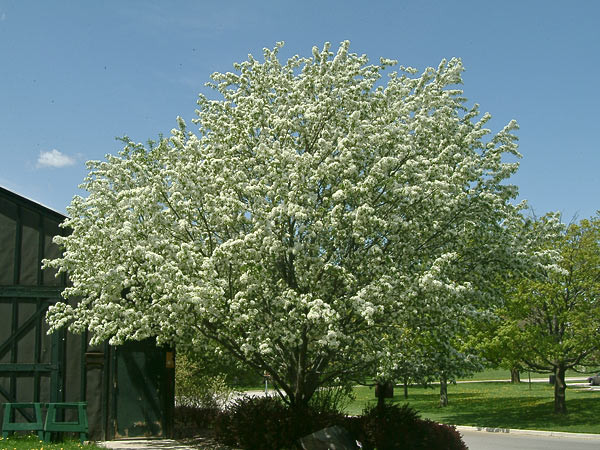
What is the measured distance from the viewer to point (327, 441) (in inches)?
501

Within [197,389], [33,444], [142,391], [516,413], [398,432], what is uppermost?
[142,391]

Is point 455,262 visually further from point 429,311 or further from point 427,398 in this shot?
point 427,398

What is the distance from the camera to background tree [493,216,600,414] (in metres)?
23.8

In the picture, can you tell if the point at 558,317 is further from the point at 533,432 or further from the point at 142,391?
the point at 142,391

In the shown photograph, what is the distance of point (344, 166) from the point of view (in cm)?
1226

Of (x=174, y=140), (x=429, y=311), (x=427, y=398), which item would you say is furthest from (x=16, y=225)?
(x=427, y=398)

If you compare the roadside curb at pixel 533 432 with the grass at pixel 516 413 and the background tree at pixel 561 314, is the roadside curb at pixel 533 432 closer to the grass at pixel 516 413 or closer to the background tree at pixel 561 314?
the grass at pixel 516 413

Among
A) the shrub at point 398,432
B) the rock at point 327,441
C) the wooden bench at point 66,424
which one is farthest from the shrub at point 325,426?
the wooden bench at point 66,424

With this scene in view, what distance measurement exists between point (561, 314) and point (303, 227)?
52.5 ft

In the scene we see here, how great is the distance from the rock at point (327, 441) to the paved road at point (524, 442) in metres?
7.08

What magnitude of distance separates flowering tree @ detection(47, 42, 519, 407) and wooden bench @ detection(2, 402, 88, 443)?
213cm

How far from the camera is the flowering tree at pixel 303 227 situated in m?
11.9

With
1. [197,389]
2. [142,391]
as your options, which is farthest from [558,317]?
[142,391]

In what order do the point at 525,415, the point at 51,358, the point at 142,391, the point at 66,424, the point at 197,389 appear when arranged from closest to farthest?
the point at 66,424
the point at 51,358
the point at 142,391
the point at 197,389
the point at 525,415
